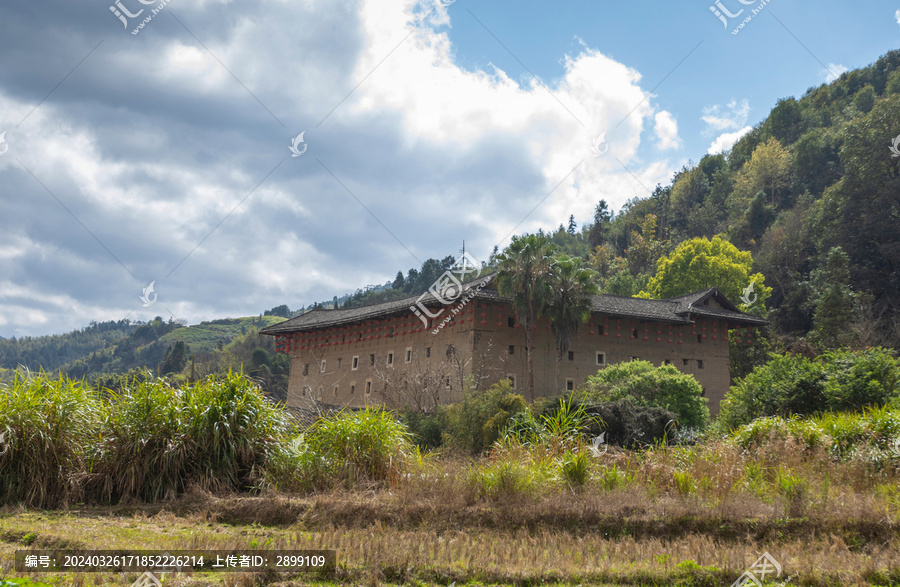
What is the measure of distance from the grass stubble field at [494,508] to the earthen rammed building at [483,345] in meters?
17.9

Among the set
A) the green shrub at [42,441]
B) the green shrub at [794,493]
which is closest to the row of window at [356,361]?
the green shrub at [42,441]

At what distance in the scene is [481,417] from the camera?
1953 centimetres

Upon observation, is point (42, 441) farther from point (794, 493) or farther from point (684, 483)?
point (794, 493)

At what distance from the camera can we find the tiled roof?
110ft

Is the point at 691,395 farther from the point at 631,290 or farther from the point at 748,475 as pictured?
the point at 631,290

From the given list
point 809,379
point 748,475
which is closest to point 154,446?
point 748,475

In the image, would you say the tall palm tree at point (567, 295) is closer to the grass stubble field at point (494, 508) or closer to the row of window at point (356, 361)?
the row of window at point (356, 361)

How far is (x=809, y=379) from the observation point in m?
18.8

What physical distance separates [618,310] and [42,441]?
1141 inches

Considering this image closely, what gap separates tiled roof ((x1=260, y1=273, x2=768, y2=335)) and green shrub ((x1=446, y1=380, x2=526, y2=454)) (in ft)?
37.8

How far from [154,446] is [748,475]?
8.94 m

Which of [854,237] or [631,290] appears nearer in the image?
[854,237]

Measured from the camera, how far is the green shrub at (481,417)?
18547 mm

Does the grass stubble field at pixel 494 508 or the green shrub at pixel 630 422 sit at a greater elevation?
the green shrub at pixel 630 422
